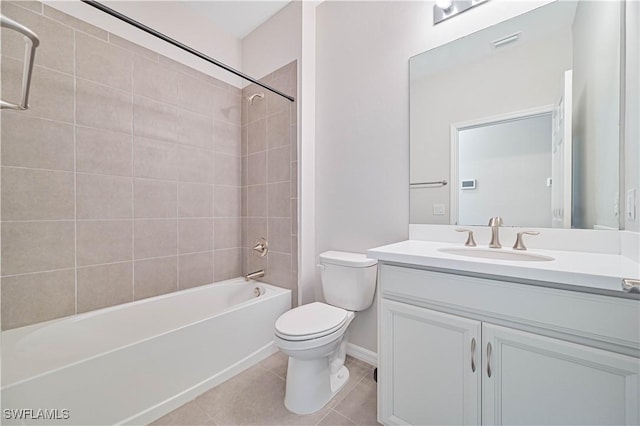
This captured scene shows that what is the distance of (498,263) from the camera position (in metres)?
0.85

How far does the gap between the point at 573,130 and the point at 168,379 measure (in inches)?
91.8

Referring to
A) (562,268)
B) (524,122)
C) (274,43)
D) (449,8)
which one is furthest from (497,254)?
→ (274,43)

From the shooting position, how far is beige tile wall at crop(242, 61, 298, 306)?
2.01 m

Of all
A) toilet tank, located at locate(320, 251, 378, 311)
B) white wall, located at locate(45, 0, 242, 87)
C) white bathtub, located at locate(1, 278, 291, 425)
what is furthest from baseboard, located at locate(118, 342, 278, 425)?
white wall, located at locate(45, 0, 242, 87)

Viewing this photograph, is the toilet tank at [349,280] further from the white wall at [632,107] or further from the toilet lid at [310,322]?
the white wall at [632,107]

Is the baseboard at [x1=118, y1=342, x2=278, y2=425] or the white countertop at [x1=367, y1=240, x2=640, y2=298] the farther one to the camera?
the baseboard at [x1=118, y1=342, x2=278, y2=425]

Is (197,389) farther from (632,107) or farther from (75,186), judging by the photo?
(632,107)

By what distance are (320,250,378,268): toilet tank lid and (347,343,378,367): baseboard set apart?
26.5 inches

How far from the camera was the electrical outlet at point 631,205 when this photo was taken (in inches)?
35.3

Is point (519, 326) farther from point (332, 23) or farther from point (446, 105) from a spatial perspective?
point (332, 23)

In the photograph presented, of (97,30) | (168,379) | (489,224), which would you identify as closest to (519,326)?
(489,224)

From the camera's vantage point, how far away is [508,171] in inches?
50.7

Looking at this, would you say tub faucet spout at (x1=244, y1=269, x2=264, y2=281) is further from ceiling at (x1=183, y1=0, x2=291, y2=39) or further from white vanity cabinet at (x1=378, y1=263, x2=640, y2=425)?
ceiling at (x1=183, y1=0, x2=291, y2=39)

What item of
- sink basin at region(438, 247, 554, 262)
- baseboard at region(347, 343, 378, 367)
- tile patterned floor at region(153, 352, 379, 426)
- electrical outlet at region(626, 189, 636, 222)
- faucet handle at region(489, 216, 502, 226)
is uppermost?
electrical outlet at region(626, 189, 636, 222)
